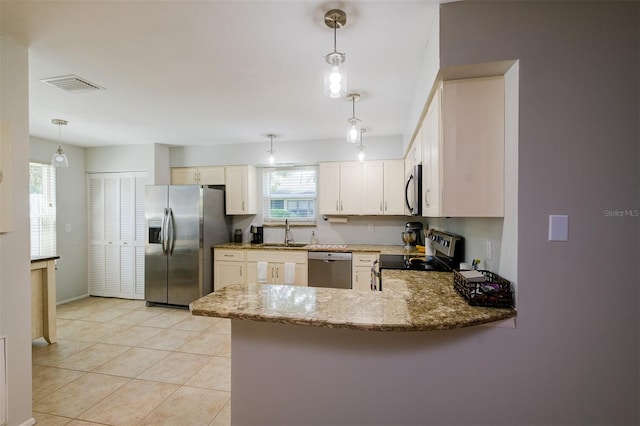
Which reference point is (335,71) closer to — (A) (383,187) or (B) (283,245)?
(A) (383,187)

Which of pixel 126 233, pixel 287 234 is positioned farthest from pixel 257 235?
pixel 126 233

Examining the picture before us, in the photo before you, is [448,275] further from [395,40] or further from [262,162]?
[262,162]

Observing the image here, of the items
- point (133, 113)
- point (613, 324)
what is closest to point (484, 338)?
point (613, 324)

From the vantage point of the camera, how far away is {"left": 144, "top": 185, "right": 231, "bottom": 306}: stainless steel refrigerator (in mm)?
4188

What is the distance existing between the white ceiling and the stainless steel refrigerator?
1113 mm

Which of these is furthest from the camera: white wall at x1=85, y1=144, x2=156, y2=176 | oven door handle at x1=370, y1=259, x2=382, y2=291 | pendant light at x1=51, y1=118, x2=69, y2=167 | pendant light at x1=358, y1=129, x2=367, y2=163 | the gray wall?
white wall at x1=85, y1=144, x2=156, y2=176

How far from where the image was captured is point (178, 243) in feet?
13.9

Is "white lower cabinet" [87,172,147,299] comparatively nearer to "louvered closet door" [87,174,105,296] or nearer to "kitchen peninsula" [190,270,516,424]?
"louvered closet door" [87,174,105,296]

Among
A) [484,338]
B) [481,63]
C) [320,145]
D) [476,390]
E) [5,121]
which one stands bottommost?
[476,390]

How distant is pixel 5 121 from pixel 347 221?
147 inches

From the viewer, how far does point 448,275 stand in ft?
7.20

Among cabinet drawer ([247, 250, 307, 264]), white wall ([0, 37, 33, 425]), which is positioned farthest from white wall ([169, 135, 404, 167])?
white wall ([0, 37, 33, 425])

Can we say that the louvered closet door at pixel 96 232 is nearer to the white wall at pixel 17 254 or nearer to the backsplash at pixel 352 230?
the backsplash at pixel 352 230

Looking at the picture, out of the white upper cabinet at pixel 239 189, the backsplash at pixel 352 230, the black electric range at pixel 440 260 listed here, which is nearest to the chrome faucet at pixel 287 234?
the backsplash at pixel 352 230
